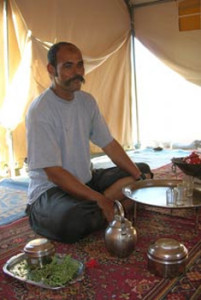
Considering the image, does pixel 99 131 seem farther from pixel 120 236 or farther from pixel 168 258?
pixel 168 258

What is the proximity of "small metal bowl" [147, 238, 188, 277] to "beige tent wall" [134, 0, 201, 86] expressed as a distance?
139 inches

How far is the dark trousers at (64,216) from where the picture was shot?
1.55m

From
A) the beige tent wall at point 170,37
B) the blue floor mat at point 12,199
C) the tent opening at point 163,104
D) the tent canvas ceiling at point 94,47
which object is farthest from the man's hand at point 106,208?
the beige tent wall at point 170,37

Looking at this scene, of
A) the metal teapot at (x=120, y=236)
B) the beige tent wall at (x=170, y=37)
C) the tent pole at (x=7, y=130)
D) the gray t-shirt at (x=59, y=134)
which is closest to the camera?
the metal teapot at (x=120, y=236)

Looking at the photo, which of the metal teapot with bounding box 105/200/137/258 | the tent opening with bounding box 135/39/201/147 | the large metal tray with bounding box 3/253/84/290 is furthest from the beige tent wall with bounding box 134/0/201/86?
the large metal tray with bounding box 3/253/84/290

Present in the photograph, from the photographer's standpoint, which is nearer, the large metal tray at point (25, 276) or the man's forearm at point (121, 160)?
the large metal tray at point (25, 276)

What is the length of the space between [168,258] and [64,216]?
20.2 inches

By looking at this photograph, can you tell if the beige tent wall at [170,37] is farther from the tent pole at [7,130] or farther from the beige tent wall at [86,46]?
the tent pole at [7,130]

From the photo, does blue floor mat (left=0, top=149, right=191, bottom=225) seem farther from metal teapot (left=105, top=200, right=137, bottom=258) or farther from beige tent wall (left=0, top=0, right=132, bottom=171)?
metal teapot (left=105, top=200, right=137, bottom=258)

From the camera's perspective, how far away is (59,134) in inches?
69.2

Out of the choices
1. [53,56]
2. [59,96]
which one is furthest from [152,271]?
[53,56]

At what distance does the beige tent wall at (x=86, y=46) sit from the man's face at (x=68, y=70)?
1502 mm

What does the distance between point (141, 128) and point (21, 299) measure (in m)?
3.98

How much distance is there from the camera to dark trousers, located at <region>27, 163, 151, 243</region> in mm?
1550
